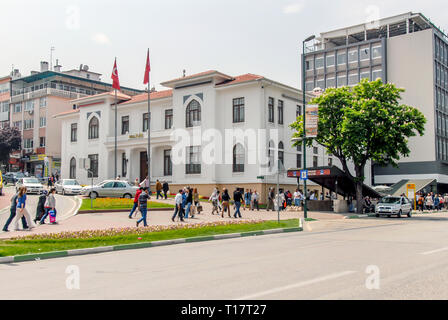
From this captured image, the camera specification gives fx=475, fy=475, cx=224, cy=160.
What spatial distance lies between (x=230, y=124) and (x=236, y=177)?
15.8ft

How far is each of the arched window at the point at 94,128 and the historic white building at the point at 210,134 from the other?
105 cm

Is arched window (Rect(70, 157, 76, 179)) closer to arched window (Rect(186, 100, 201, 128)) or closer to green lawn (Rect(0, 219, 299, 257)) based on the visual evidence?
arched window (Rect(186, 100, 201, 128))

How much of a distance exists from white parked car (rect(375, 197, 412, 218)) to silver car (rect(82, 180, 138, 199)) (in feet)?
58.5

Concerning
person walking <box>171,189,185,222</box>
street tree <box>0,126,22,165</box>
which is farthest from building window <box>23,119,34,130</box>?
person walking <box>171,189,185,222</box>

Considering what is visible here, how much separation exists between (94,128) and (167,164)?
1114cm

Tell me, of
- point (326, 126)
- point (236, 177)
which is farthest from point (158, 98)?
point (326, 126)

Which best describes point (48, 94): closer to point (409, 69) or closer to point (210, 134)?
point (210, 134)

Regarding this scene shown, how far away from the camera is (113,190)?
3606 centimetres

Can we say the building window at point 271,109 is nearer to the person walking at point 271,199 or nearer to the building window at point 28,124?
the person walking at point 271,199

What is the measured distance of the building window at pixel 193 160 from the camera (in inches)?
1705

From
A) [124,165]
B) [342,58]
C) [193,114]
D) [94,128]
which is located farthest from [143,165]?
[342,58]

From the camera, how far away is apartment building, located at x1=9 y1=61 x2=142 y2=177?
6481 centimetres

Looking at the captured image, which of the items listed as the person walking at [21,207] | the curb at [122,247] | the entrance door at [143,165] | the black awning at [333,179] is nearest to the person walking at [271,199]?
the black awning at [333,179]
